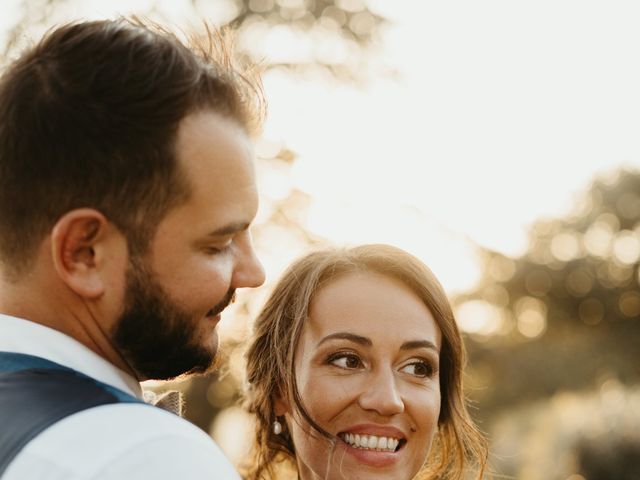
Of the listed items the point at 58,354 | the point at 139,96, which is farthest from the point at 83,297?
the point at 139,96

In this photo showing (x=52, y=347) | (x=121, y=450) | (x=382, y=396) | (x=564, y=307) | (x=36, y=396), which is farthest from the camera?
(x=564, y=307)

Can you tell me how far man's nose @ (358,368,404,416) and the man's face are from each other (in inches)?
46.0

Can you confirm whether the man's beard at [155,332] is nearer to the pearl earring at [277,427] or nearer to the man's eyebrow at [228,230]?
the man's eyebrow at [228,230]

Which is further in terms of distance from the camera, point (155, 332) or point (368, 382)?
point (368, 382)

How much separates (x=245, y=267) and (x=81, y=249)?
43 centimetres

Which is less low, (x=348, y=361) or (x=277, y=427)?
(x=348, y=361)

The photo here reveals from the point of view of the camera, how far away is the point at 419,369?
11.4 feet

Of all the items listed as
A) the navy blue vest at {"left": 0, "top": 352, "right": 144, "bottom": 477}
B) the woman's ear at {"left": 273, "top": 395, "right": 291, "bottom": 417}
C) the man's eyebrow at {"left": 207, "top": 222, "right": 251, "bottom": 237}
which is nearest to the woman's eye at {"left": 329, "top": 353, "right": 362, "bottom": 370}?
the woman's ear at {"left": 273, "top": 395, "right": 291, "bottom": 417}

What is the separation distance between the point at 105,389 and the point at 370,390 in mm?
1673

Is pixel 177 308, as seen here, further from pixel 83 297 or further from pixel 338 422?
pixel 338 422

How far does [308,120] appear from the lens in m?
16.9

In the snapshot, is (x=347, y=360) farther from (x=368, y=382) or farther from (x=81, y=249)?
(x=81, y=249)

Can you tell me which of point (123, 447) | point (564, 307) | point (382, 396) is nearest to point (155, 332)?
point (123, 447)

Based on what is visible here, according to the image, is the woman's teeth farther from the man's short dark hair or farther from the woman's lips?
the man's short dark hair
